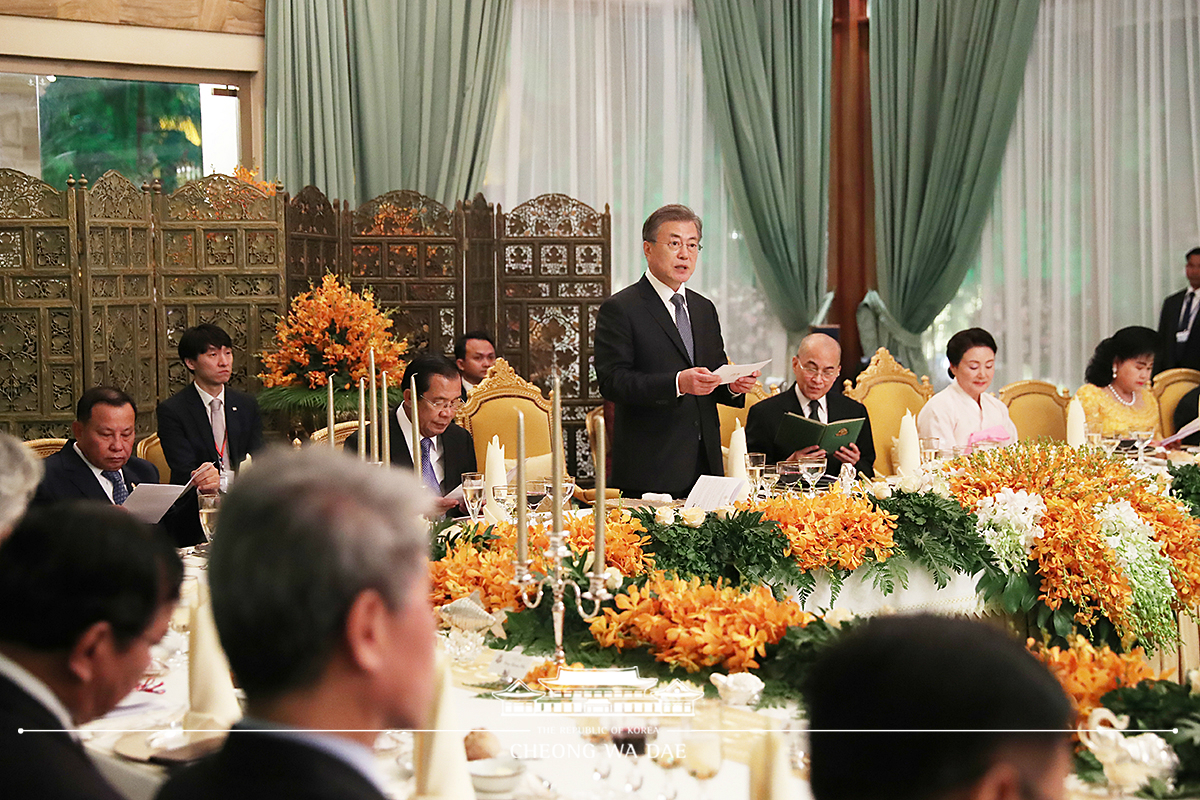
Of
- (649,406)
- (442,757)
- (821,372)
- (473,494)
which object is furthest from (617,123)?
(442,757)

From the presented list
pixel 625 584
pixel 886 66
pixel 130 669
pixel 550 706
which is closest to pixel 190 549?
pixel 625 584

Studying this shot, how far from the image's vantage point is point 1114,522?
3.13 m

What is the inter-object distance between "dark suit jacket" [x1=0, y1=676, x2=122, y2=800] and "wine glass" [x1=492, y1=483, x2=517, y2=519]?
1.70 metres

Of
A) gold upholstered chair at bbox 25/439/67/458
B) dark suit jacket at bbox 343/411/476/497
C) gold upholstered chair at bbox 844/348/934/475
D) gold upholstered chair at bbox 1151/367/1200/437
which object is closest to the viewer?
dark suit jacket at bbox 343/411/476/497

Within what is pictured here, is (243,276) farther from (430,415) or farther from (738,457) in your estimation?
(738,457)

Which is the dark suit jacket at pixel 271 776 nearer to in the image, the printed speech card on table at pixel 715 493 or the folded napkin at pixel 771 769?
the folded napkin at pixel 771 769

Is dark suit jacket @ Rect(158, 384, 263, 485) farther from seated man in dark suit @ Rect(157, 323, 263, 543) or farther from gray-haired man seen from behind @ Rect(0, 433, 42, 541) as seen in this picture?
gray-haired man seen from behind @ Rect(0, 433, 42, 541)

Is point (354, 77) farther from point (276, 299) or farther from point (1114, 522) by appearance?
point (1114, 522)

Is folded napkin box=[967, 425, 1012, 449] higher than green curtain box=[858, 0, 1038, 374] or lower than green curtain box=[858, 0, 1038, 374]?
lower

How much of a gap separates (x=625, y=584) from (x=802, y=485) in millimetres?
1382

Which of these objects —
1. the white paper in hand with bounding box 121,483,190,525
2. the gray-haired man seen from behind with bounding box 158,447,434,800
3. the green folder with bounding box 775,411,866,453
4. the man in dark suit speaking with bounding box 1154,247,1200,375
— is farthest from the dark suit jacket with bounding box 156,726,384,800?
the man in dark suit speaking with bounding box 1154,247,1200,375

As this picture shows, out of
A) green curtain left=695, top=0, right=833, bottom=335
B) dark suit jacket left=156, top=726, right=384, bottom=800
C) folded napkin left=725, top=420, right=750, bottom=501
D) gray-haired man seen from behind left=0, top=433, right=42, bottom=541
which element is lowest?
dark suit jacket left=156, top=726, right=384, bottom=800

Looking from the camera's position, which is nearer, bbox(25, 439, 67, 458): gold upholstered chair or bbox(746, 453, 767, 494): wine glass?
bbox(746, 453, 767, 494): wine glass

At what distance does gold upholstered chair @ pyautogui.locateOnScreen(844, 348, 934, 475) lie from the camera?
5.70 meters
